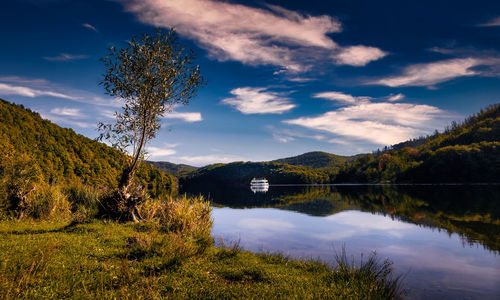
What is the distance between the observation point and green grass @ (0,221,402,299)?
6.23 metres

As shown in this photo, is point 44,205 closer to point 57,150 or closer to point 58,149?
point 57,150

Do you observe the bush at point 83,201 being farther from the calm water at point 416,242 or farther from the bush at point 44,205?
the calm water at point 416,242

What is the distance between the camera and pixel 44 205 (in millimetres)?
17250

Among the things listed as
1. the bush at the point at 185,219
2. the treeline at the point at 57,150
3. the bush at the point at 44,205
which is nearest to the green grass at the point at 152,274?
the bush at the point at 185,219

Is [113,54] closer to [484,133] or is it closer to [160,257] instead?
[160,257]

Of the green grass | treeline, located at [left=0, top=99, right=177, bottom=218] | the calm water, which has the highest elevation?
treeline, located at [left=0, top=99, right=177, bottom=218]

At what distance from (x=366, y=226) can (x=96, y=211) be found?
77.5 feet

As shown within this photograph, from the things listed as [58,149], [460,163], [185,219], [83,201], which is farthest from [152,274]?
[460,163]

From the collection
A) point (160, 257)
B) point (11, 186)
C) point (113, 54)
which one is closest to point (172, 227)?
point (160, 257)

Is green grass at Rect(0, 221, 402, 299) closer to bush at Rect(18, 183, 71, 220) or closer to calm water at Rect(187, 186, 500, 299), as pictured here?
calm water at Rect(187, 186, 500, 299)

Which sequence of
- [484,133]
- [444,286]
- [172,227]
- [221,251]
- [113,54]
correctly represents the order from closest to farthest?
[444,286] → [221,251] → [172,227] → [113,54] → [484,133]

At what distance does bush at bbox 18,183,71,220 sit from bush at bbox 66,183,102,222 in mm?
790

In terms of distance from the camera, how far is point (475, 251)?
15539 mm

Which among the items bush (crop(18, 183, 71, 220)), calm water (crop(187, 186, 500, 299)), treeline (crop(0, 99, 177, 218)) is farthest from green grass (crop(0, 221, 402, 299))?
treeline (crop(0, 99, 177, 218))
